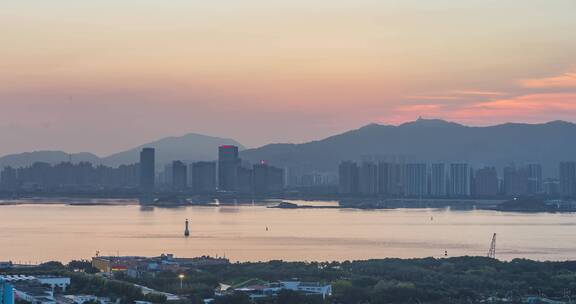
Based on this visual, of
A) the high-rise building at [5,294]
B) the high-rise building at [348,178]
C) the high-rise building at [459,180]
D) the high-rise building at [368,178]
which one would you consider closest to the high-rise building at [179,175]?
the high-rise building at [348,178]

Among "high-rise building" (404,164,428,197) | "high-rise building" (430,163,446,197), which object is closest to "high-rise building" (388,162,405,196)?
"high-rise building" (404,164,428,197)

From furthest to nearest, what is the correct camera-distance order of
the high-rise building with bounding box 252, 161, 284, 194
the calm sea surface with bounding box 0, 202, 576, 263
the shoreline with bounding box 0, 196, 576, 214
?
the high-rise building with bounding box 252, 161, 284, 194 < the shoreline with bounding box 0, 196, 576, 214 < the calm sea surface with bounding box 0, 202, 576, 263

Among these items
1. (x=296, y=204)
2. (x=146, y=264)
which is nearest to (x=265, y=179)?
(x=296, y=204)

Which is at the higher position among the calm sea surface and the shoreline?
the shoreline

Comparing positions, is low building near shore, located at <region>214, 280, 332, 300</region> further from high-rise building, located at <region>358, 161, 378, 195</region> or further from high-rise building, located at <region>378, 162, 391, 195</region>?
high-rise building, located at <region>378, 162, 391, 195</region>

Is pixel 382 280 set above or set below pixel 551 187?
below

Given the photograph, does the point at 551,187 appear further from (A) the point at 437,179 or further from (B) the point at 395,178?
(B) the point at 395,178
